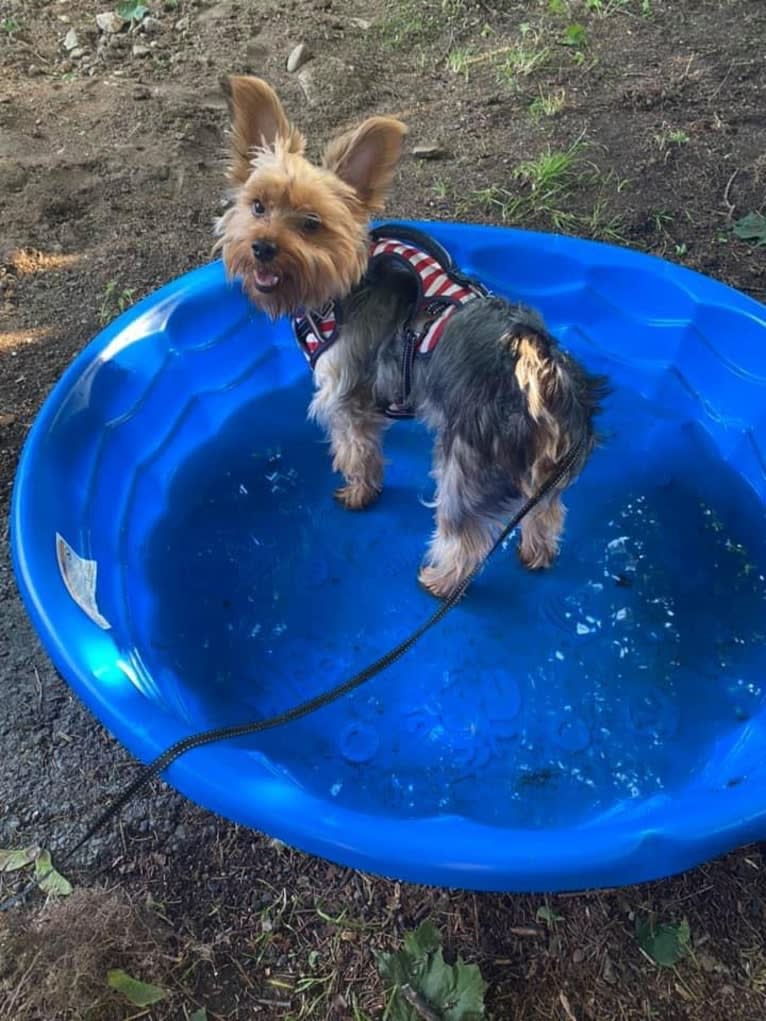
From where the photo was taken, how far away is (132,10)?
22.1ft

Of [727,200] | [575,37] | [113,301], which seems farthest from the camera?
[575,37]

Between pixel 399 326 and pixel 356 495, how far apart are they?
1021 millimetres

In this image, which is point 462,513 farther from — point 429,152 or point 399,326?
point 429,152

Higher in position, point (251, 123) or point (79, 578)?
point (251, 123)

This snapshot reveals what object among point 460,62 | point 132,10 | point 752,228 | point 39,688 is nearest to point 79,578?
point 39,688

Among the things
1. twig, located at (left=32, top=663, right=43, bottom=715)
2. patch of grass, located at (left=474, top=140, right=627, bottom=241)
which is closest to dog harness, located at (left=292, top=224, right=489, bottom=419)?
twig, located at (left=32, top=663, right=43, bottom=715)

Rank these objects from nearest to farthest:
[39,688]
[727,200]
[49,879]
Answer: [49,879]
[39,688]
[727,200]

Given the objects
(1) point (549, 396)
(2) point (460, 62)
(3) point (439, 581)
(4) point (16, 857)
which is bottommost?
(4) point (16, 857)

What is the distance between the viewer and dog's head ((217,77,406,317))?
3.08 m

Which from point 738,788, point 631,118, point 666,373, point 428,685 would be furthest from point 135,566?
point 631,118

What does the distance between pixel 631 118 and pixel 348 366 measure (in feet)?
12.4

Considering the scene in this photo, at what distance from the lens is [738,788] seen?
264 cm

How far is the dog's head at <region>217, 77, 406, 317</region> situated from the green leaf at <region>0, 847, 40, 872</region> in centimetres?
229

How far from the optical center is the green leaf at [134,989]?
8.84 ft
